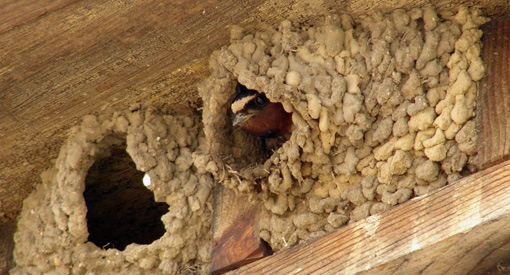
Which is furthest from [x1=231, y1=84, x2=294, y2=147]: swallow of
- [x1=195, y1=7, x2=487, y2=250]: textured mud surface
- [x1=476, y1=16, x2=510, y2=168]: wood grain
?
[x1=476, y1=16, x2=510, y2=168]: wood grain

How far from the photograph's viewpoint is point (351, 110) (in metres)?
2.88

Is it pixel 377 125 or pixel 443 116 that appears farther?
pixel 377 125

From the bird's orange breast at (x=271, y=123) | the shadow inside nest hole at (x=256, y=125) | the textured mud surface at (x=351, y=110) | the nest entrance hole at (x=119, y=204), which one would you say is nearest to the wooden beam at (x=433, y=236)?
the textured mud surface at (x=351, y=110)

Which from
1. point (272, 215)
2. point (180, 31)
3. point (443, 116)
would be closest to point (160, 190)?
point (272, 215)

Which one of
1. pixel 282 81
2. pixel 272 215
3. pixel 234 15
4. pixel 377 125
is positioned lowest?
pixel 272 215

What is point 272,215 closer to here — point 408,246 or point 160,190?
point 160,190

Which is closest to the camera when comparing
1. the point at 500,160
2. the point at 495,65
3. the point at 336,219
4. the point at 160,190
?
the point at 500,160

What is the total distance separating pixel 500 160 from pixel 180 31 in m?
1.32

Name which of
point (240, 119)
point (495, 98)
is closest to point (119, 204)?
point (240, 119)

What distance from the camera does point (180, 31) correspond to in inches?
115

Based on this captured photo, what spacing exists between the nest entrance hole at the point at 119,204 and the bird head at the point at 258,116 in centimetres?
63

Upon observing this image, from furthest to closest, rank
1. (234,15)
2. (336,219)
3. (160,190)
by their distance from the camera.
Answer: (160,190), (234,15), (336,219)

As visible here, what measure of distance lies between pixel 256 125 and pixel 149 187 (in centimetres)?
64

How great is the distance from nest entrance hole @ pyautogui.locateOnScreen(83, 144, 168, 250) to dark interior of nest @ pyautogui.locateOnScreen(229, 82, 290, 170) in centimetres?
56
